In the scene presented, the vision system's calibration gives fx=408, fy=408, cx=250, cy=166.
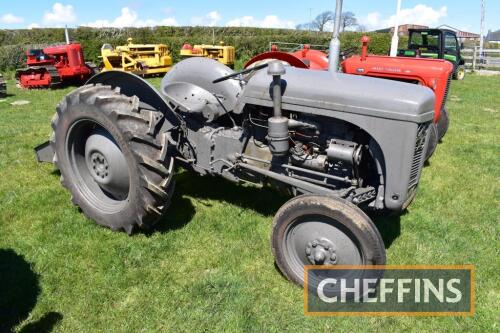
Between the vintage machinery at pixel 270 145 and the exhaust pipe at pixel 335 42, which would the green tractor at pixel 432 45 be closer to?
the exhaust pipe at pixel 335 42

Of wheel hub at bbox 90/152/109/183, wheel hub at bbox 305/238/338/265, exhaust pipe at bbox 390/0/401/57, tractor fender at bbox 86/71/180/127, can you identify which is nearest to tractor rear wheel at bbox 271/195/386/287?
wheel hub at bbox 305/238/338/265

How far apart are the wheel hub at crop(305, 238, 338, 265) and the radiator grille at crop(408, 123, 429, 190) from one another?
768 mm

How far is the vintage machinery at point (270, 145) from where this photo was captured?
9.32 feet

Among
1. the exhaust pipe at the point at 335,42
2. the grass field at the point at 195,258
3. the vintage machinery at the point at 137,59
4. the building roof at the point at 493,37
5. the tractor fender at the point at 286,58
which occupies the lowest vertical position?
the grass field at the point at 195,258

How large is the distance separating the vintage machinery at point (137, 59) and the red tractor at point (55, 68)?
3.83 feet

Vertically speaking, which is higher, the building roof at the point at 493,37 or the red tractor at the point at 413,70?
the building roof at the point at 493,37

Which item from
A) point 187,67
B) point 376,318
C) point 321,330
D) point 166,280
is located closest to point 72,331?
point 166,280

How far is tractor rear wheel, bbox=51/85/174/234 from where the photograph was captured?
3371 millimetres

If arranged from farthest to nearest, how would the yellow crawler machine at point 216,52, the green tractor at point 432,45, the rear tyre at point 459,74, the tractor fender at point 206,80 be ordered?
1. the rear tyre at point 459,74
2. the yellow crawler machine at point 216,52
3. the green tractor at point 432,45
4. the tractor fender at point 206,80

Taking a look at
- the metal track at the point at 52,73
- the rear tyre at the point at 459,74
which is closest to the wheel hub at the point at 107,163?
the metal track at the point at 52,73

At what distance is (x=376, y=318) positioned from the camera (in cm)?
282

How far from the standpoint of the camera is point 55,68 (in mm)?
12258

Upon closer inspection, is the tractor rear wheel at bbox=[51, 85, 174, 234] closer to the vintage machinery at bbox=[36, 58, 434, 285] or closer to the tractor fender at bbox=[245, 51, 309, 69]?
the vintage machinery at bbox=[36, 58, 434, 285]

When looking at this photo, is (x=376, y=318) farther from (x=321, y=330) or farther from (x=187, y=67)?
(x=187, y=67)
